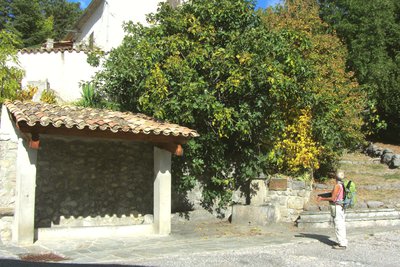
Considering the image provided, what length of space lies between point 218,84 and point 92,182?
4020 mm

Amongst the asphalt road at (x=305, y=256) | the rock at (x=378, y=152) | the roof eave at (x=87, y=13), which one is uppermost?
the roof eave at (x=87, y=13)

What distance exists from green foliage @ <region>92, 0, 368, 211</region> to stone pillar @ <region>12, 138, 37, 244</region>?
2964 mm

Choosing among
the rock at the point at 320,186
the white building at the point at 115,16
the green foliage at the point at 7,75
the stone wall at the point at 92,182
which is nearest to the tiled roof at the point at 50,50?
the white building at the point at 115,16

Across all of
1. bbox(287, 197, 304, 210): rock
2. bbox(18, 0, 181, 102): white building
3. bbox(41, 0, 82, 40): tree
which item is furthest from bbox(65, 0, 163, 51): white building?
bbox(41, 0, 82, 40): tree

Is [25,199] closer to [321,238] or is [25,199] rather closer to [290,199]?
[321,238]

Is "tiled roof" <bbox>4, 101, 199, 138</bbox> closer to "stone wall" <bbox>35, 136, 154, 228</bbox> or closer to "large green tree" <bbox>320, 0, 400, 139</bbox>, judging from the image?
"stone wall" <bbox>35, 136, 154, 228</bbox>

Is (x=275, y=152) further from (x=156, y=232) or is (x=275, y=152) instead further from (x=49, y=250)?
(x=49, y=250)

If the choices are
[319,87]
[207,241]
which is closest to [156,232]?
[207,241]

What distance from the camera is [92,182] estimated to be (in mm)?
11234

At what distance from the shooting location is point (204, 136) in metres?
11.4

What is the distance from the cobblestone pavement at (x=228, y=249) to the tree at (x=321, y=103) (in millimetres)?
2603

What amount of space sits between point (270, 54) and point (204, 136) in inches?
106

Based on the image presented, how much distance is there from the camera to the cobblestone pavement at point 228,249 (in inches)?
300

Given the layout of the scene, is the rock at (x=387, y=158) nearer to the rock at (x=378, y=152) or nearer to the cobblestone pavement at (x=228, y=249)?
the rock at (x=378, y=152)
